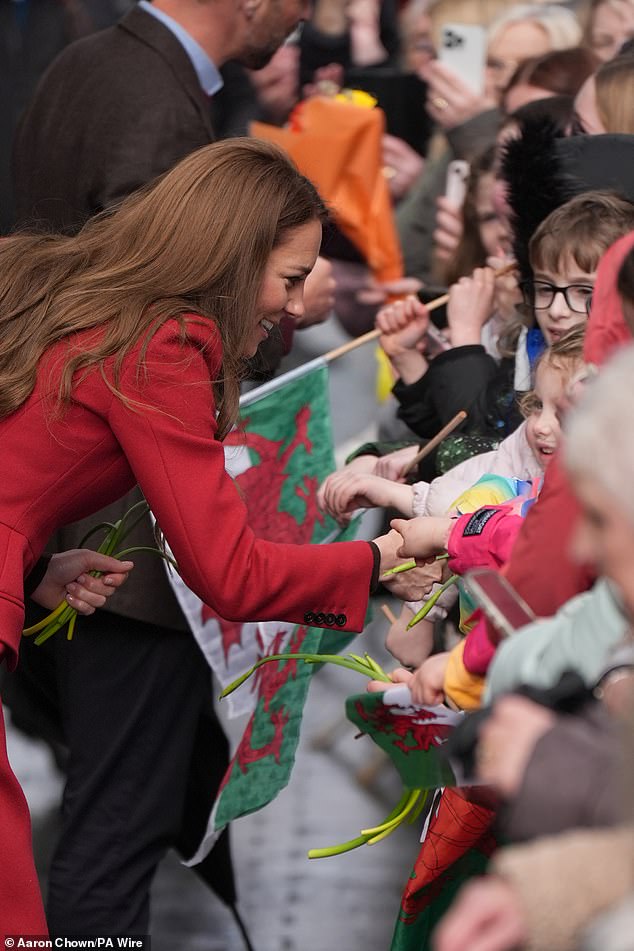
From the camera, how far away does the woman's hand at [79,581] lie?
259cm

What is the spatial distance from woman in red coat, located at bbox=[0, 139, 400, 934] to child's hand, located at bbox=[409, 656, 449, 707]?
0.49 m

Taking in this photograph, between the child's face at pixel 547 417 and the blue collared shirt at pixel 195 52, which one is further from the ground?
the blue collared shirt at pixel 195 52

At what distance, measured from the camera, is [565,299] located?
279cm

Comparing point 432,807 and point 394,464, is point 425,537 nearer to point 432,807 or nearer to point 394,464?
point 432,807

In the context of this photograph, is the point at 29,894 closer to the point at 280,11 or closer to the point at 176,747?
the point at 176,747

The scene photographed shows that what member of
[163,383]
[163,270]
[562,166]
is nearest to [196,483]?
[163,383]

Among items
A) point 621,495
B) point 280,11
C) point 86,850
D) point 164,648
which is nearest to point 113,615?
point 164,648

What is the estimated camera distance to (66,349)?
2.27 m

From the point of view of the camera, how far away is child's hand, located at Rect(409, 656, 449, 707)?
181 centimetres

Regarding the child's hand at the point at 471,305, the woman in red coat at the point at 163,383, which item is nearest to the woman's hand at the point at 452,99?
the child's hand at the point at 471,305

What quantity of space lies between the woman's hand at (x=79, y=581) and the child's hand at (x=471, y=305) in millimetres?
1037

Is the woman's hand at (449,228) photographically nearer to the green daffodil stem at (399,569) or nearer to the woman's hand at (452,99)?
the woman's hand at (452,99)

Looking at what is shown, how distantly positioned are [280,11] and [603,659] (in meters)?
2.45

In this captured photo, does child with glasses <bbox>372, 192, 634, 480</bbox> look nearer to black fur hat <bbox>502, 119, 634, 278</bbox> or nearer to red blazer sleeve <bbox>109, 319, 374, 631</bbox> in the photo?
black fur hat <bbox>502, 119, 634, 278</bbox>
